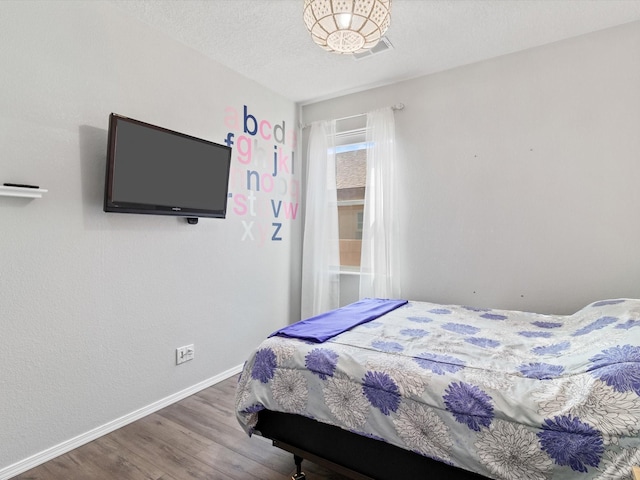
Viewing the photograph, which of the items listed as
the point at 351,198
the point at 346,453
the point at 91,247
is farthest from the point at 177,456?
the point at 351,198

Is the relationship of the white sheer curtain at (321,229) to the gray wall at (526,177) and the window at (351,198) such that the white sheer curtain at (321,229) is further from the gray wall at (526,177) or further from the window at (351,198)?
the gray wall at (526,177)

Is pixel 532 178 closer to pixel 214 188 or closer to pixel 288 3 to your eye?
pixel 288 3

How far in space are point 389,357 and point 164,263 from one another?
1706 mm

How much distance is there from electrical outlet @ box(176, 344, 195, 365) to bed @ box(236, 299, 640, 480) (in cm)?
100

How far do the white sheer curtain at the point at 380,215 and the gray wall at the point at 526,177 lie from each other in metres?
0.12

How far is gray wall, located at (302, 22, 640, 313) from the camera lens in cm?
231

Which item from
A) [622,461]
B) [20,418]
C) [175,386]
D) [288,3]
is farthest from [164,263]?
[622,461]

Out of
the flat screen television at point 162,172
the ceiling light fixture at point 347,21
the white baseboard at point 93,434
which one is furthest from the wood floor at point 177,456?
the ceiling light fixture at point 347,21

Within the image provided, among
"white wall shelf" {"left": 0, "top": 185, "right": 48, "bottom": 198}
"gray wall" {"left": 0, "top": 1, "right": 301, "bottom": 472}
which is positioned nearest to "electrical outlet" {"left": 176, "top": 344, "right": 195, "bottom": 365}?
"gray wall" {"left": 0, "top": 1, "right": 301, "bottom": 472}

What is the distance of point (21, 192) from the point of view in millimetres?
1662

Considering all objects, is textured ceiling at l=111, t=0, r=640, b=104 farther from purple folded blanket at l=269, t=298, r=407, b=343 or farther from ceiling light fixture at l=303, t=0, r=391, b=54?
purple folded blanket at l=269, t=298, r=407, b=343

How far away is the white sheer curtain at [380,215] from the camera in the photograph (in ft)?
10.0

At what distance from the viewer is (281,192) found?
3.43m

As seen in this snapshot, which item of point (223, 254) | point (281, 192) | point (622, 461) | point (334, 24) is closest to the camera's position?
point (622, 461)
